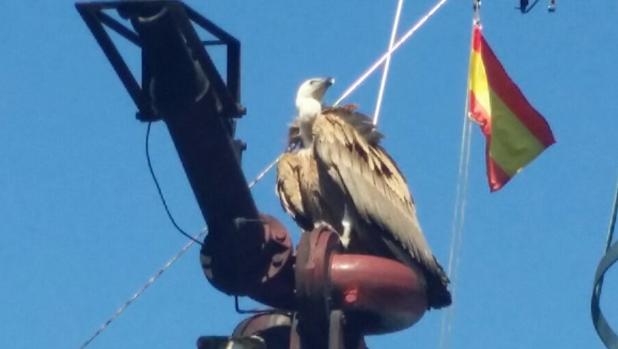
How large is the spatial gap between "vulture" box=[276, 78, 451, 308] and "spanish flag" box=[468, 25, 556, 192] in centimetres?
320

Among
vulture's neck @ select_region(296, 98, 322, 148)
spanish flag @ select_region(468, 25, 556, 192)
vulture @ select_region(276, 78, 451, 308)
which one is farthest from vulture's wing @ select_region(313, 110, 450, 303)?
spanish flag @ select_region(468, 25, 556, 192)

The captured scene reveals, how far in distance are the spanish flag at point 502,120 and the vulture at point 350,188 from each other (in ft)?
10.5

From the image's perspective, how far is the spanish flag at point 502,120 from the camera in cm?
2009

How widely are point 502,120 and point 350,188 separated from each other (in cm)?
453

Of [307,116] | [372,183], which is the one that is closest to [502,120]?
[307,116]

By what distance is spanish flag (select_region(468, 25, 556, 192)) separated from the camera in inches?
791

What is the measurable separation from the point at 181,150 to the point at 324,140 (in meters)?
4.08

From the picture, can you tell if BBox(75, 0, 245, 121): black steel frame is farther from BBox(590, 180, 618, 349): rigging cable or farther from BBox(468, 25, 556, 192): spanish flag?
BBox(468, 25, 556, 192): spanish flag

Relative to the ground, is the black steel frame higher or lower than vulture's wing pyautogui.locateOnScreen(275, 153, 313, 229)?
higher

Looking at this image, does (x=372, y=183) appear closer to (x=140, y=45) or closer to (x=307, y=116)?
(x=307, y=116)

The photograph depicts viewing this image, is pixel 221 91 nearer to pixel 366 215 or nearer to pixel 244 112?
pixel 244 112

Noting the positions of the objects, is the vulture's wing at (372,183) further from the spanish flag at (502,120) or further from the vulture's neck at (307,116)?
the spanish flag at (502,120)

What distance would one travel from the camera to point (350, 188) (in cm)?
1625

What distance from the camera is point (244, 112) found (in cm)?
1261
